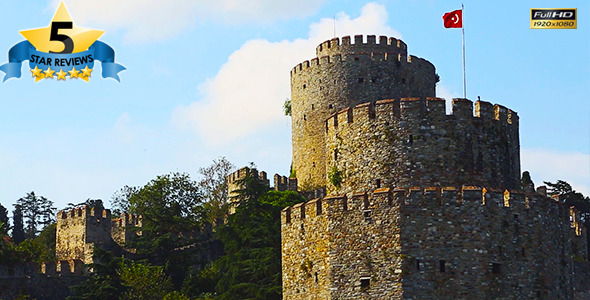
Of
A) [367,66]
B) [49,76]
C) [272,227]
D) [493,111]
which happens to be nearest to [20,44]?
[49,76]

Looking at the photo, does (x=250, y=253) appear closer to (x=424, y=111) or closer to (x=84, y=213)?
(x=424, y=111)

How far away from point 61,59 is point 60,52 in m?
0.43

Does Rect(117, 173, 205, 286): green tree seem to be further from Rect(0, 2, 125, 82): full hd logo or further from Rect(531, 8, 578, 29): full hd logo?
Rect(531, 8, 578, 29): full hd logo

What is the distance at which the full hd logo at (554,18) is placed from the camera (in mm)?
47938

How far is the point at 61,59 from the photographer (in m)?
45.7

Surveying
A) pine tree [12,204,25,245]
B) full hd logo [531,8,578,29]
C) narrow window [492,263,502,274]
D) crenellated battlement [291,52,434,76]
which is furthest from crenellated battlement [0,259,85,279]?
pine tree [12,204,25,245]

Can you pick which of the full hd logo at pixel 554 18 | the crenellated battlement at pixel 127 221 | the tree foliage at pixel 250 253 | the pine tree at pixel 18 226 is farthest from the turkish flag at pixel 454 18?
the pine tree at pixel 18 226

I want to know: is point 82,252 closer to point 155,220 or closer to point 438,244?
point 155,220

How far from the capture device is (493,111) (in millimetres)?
41188

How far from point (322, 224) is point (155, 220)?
2453 centimetres

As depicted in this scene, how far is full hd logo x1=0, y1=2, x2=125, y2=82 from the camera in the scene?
148ft

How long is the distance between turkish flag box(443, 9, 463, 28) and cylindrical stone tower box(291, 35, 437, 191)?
1780 centimetres

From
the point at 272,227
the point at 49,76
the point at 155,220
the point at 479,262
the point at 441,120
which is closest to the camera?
the point at 479,262

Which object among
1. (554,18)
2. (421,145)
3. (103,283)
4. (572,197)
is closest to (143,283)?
(103,283)
